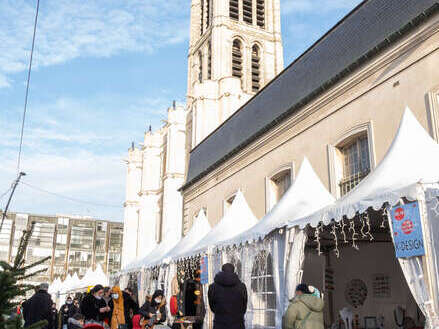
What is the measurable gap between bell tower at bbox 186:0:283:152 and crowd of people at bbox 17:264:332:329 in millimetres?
33469

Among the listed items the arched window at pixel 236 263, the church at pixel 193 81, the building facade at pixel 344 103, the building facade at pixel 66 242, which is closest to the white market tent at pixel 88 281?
the church at pixel 193 81

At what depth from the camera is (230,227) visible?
1233 cm

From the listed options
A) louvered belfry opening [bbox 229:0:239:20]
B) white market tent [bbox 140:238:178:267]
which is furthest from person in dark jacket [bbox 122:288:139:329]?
louvered belfry opening [bbox 229:0:239:20]

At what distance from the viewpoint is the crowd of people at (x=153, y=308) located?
5.75 m

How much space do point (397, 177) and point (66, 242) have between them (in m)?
79.4

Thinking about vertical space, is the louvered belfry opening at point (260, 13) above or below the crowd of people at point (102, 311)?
above

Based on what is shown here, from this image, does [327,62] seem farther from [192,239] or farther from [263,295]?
[263,295]

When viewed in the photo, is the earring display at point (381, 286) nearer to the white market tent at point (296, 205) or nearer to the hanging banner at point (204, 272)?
the white market tent at point (296, 205)

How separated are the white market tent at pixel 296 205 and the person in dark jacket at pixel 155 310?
6.34 feet

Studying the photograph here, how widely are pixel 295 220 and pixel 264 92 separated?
33.8ft

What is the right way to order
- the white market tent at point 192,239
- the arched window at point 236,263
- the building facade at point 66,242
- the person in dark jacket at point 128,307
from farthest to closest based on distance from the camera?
1. the building facade at point 66,242
2. the white market tent at point 192,239
3. the arched window at point 236,263
4. the person in dark jacket at point 128,307

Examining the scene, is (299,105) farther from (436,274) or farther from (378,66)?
(436,274)

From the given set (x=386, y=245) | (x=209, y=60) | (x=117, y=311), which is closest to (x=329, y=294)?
(x=386, y=245)

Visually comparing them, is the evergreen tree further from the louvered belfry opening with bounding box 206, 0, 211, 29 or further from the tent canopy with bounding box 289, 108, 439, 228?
the louvered belfry opening with bounding box 206, 0, 211, 29
